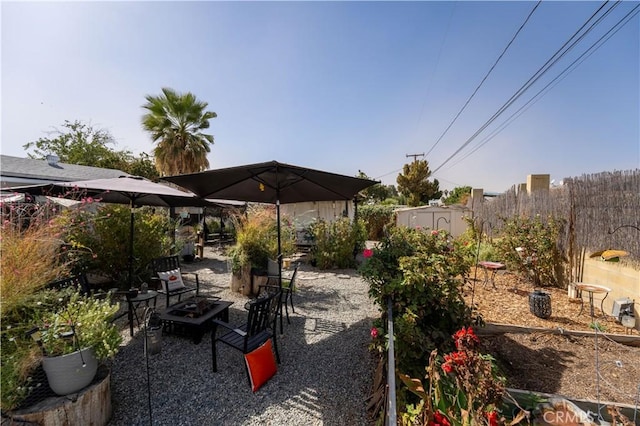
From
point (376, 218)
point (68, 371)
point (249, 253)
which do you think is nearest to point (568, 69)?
point (249, 253)

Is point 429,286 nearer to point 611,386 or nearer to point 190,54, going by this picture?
point 611,386

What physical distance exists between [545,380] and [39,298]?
4.60 m

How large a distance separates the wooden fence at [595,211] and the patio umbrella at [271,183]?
12.7ft

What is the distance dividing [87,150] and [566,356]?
2904 cm

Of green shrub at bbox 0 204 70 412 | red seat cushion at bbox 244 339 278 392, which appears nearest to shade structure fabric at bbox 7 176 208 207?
green shrub at bbox 0 204 70 412

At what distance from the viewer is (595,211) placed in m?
4.48

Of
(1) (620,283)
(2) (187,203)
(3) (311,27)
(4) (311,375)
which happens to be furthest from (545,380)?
(3) (311,27)

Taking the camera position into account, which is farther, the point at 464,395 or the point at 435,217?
the point at 435,217

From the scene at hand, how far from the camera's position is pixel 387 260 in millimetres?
2924

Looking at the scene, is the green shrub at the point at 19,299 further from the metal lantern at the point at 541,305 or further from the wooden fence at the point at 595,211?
the wooden fence at the point at 595,211

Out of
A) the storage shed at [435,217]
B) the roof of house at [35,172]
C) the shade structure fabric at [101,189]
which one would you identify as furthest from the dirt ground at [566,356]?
the roof of house at [35,172]

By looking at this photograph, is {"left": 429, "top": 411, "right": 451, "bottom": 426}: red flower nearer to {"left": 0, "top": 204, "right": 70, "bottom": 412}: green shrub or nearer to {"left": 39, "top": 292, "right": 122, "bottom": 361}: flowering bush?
{"left": 39, "top": 292, "right": 122, "bottom": 361}: flowering bush

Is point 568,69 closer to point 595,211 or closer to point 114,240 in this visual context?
point 595,211

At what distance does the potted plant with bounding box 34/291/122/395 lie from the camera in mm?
1892
